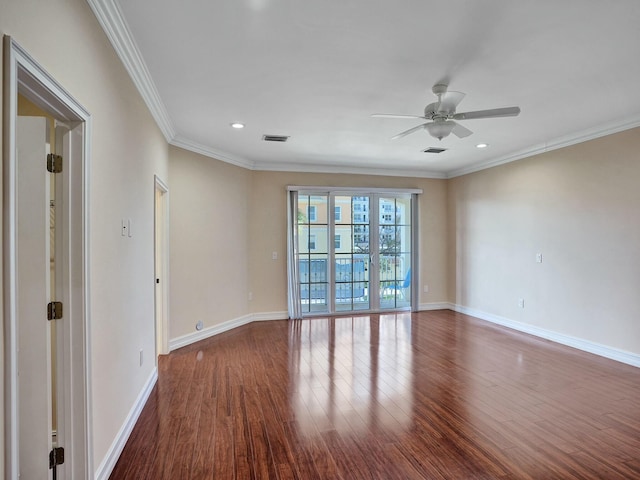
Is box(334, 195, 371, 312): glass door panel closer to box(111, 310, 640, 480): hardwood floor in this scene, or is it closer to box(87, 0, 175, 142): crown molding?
box(111, 310, 640, 480): hardwood floor

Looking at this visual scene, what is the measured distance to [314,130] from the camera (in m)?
4.21

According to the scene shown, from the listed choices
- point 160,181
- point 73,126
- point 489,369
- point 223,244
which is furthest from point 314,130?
point 489,369

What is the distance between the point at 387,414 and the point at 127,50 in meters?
3.18

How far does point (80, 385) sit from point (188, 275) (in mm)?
2812

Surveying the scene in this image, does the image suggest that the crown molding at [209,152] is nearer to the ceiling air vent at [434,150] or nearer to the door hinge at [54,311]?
the ceiling air vent at [434,150]

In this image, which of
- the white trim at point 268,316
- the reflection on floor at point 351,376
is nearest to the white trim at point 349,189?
the white trim at point 268,316

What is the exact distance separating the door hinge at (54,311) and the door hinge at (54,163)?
0.65 m

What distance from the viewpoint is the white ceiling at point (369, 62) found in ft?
6.67

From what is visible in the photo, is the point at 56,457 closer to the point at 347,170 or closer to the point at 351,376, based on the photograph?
the point at 351,376

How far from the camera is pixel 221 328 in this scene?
514cm

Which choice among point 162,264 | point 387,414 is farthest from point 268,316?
point 387,414

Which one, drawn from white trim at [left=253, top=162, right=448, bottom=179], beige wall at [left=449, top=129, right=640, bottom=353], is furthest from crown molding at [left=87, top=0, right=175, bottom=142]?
beige wall at [left=449, top=129, right=640, bottom=353]

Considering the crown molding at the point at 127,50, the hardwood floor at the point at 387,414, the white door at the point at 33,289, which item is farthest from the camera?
the hardwood floor at the point at 387,414

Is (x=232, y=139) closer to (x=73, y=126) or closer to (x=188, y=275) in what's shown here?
(x=188, y=275)
